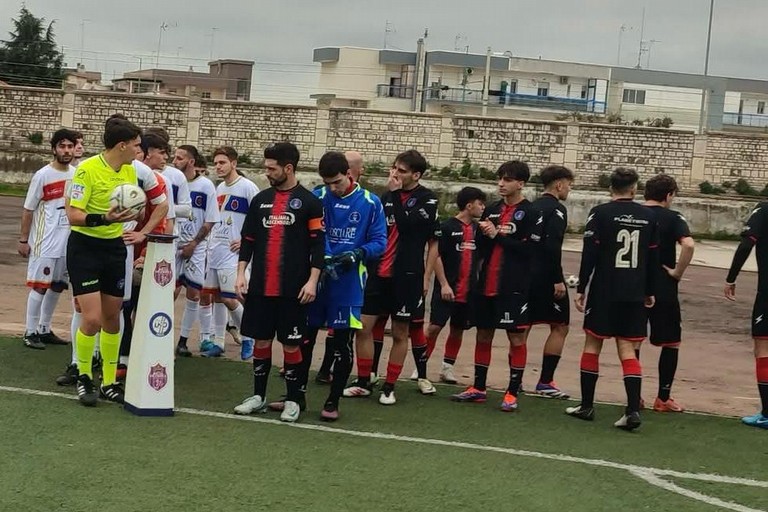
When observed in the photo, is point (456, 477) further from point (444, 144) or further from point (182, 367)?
point (444, 144)

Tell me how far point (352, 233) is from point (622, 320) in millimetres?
2342

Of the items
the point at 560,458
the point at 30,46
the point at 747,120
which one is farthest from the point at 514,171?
the point at 747,120

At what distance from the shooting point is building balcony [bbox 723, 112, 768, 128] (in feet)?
290

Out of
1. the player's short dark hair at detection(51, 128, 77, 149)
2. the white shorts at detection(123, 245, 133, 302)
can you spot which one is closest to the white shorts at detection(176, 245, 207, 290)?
the player's short dark hair at detection(51, 128, 77, 149)

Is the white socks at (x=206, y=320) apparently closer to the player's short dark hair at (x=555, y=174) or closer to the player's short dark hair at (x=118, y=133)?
the player's short dark hair at (x=118, y=133)

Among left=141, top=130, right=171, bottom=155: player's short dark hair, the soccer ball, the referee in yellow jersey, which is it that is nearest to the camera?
the soccer ball

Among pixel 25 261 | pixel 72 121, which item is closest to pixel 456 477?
pixel 25 261

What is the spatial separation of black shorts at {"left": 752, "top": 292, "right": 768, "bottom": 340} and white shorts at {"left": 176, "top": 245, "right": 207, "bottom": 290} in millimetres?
5307

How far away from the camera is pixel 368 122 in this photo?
38.9 meters

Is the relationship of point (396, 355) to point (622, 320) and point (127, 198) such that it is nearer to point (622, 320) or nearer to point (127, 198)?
point (622, 320)

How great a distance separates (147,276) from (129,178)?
773 mm

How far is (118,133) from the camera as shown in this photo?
7.38 m

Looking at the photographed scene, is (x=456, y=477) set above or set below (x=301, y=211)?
below

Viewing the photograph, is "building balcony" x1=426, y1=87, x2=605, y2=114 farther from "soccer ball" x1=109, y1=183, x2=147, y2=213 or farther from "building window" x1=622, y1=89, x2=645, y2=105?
"soccer ball" x1=109, y1=183, x2=147, y2=213
